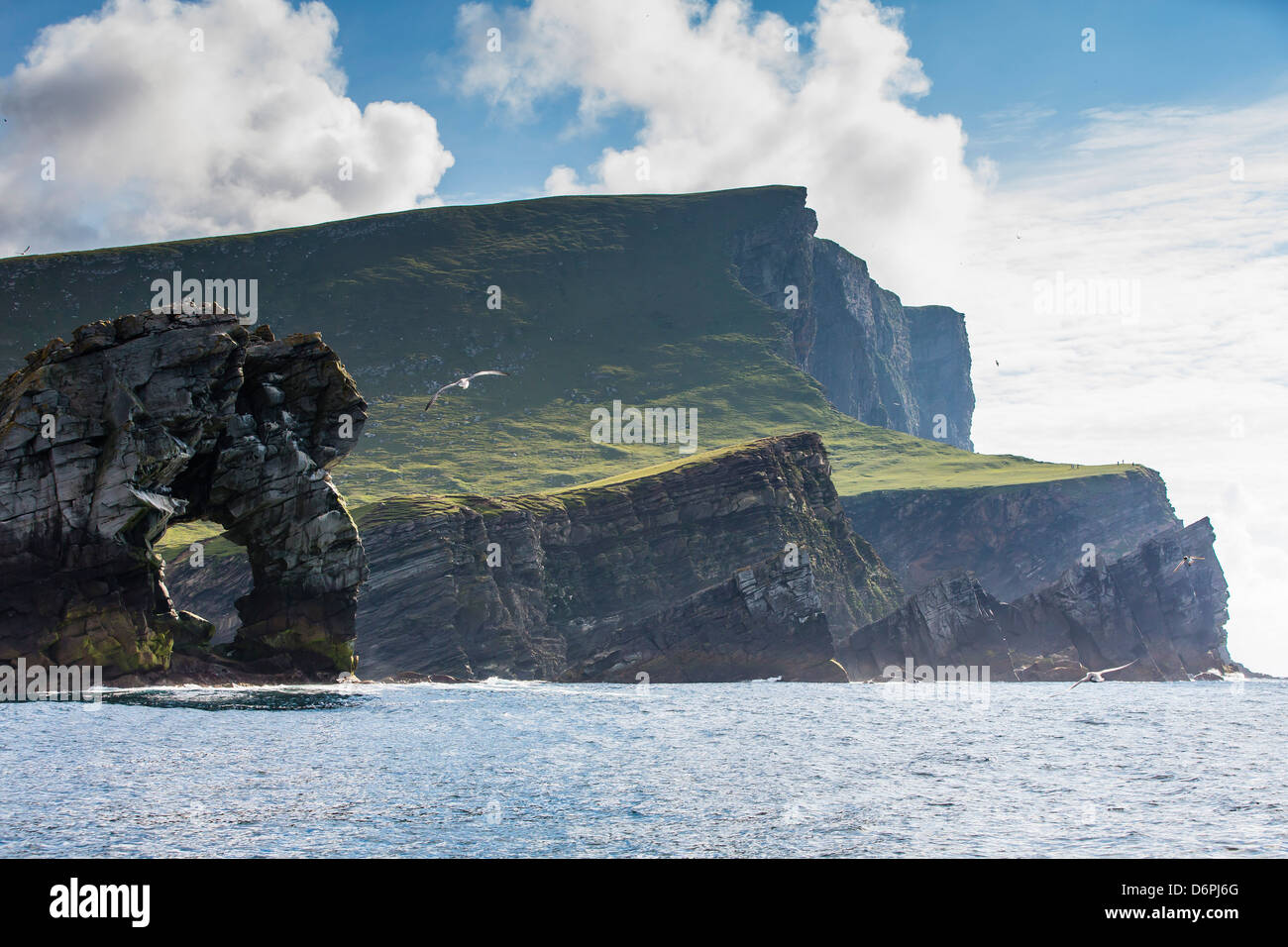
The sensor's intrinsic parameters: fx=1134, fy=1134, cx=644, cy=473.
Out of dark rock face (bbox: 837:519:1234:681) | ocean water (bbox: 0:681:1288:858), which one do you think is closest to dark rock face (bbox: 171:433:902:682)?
dark rock face (bbox: 837:519:1234:681)

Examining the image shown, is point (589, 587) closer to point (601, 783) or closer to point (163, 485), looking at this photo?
point (163, 485)

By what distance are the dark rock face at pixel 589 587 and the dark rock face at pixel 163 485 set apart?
4674 centimetres

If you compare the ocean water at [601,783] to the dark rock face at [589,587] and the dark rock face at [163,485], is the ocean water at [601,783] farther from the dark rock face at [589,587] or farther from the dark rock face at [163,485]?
the dark rock face at [589,587]

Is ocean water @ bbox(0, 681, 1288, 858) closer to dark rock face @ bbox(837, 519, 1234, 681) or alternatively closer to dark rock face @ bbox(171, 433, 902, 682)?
dark rock face @ bbox(171, 433, 902, 682)

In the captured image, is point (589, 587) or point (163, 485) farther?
point (589, 587)

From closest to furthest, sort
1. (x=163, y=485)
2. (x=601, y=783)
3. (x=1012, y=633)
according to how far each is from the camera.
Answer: (x=601, y=783) → (x=163, y=485) → (x=1012, y=633)

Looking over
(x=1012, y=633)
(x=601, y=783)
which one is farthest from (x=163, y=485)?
(x=1012, y=633)

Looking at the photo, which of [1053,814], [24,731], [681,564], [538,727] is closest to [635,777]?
[1053,814]

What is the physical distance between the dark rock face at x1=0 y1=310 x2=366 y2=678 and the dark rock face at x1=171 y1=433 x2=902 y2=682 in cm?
4674

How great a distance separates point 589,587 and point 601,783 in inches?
5386

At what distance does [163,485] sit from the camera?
305ft

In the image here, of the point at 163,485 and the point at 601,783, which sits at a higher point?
the point at 163,485

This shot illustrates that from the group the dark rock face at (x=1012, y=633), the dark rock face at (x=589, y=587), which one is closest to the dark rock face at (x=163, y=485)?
the dark rock face at (x=589, y=587)

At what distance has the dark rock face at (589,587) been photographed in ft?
501
